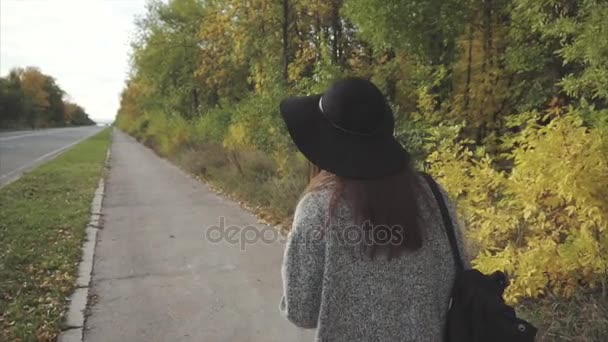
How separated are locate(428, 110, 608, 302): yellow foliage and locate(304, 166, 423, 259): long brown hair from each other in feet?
6.28

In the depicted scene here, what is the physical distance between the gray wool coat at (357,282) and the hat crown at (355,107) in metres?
0.21

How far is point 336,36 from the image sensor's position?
1033 cm

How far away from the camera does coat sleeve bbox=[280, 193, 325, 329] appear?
4.96ft

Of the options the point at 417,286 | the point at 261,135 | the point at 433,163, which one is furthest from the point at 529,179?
the point at 261,135

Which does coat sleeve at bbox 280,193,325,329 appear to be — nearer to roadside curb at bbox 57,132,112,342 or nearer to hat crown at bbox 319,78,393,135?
hat crown at bbox 319,78,393,135

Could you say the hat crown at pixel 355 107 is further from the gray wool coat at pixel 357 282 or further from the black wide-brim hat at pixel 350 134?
the gray wool coat at pixel 357 282

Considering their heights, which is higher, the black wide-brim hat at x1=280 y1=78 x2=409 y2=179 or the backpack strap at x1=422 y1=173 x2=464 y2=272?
the black wide-brim hat at x1=280 y1=78 x2=409 y2=179

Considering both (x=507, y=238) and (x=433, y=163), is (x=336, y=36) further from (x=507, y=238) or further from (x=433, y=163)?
(x=507, y=238)

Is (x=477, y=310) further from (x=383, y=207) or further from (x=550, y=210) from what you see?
(x=550, y=210)

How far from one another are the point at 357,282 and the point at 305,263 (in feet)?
0.58

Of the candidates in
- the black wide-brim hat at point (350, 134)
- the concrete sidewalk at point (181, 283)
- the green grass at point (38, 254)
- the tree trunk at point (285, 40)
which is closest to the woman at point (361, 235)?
the black wide-brim hat at point (350, 134)

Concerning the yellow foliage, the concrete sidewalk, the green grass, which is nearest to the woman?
the yellow foliage

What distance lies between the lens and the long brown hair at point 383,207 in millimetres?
1491

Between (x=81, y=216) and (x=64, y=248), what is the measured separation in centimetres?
222
